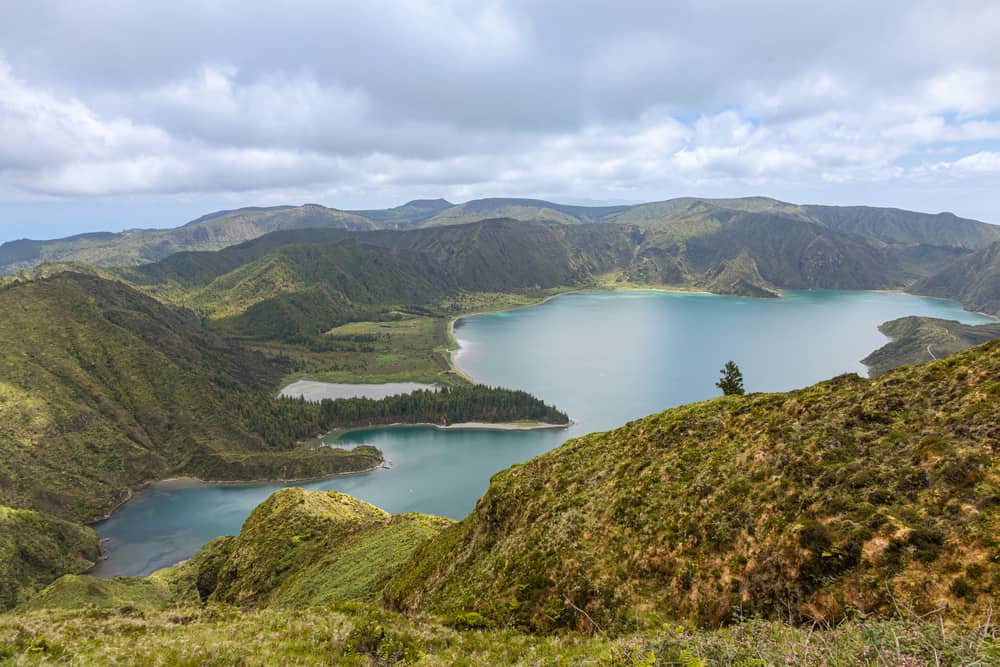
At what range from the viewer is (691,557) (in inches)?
918

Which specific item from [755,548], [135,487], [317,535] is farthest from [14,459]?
[755,548]

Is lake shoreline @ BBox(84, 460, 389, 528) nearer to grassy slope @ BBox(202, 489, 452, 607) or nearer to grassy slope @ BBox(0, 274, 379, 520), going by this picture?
grassy slope @ BBox(0, 274, 379, 520)

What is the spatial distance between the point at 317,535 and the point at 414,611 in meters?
38.2

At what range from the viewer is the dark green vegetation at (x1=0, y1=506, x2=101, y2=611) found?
106 metres

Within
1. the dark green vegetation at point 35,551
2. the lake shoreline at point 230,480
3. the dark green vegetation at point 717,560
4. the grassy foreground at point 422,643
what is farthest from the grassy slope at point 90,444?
the grassy foreground at point 422,643

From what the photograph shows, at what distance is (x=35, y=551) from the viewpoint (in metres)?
116

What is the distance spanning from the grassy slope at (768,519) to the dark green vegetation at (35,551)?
12638 cm

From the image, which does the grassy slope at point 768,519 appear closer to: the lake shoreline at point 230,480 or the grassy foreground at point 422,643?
the grassy foreground at point 422,643

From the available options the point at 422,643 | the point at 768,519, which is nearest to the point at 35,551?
the point at 422,643

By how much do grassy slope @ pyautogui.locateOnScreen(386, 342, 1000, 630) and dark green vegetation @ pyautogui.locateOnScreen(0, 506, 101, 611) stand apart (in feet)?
415

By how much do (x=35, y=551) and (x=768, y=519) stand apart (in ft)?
537

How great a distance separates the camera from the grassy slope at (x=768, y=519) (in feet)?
57.5

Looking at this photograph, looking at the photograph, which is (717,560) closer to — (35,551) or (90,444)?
(35,551)

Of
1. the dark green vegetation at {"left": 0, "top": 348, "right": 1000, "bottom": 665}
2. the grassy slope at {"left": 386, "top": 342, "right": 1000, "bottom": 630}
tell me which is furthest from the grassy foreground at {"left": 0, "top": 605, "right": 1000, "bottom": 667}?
the grassy slope at {"left": 386, "top": 342, "right": 1000, "bottom": 630}
